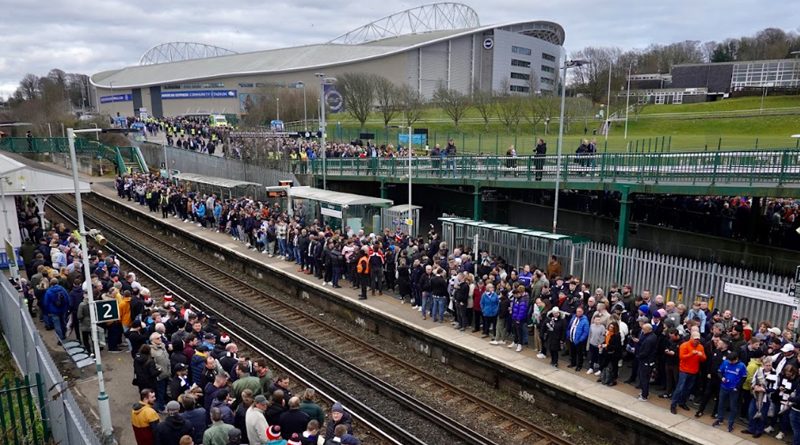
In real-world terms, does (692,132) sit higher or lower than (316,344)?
higher

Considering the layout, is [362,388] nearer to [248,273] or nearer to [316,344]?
[316,344]

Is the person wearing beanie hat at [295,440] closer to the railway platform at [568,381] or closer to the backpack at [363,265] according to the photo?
the railway platform at [568,381]

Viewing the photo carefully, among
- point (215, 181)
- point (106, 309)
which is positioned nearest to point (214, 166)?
point (215, 181)

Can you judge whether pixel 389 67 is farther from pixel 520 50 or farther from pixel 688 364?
pixel 688 364

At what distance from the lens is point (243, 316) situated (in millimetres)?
17938

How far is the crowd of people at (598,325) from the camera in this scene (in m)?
9.74

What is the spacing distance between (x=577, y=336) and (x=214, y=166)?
103 feet

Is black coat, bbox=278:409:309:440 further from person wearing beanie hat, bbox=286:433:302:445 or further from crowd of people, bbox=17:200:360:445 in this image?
person wearing beanie hat, bbox=286:433:302:445

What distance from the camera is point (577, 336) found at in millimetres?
11898

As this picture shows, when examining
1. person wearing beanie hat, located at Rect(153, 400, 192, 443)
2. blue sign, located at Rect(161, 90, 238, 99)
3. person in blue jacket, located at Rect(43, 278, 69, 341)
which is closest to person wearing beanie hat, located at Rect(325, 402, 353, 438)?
person wearing beanie hat, located at Rect(153, 400, 192, 443)

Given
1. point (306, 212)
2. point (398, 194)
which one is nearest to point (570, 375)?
point (306, 212)

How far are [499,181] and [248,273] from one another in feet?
36.1

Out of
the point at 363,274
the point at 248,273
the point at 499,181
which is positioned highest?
the point at 499,181

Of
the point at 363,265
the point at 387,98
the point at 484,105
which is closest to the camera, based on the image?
the point at 363,265
